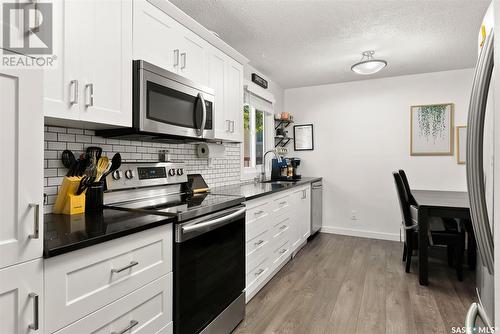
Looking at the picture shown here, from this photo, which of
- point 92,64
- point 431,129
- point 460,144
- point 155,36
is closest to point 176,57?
point 155,36

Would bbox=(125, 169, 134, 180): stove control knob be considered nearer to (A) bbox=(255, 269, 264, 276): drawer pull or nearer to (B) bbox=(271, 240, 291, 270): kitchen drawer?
(A) bbox=(255, 269, 264, 276): drawer pull

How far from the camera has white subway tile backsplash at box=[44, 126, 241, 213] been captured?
154 cm

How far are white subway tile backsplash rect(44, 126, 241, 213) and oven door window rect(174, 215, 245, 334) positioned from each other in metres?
0.79

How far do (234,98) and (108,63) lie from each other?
4.60 ft

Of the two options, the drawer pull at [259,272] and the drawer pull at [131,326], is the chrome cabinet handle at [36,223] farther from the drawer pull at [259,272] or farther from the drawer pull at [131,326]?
the drawer pull at [259,272]

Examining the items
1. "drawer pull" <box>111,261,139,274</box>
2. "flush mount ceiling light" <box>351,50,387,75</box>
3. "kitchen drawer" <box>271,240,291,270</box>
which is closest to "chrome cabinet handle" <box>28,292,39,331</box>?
"drawer pull" <box>111,261,139,274</box>

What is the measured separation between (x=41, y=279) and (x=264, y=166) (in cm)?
348

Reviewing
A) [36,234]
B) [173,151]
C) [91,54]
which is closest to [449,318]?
[173,151]

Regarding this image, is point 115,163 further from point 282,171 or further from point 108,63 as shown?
point 282,171

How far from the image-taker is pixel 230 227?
1.93m

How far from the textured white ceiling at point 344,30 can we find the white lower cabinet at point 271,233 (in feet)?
5.26

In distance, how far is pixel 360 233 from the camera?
4.49 metres

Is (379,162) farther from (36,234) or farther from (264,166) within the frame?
(36,234)

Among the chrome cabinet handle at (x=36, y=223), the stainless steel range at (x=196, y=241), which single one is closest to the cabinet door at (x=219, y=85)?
the stainless steel range at (x=196, y=241)
